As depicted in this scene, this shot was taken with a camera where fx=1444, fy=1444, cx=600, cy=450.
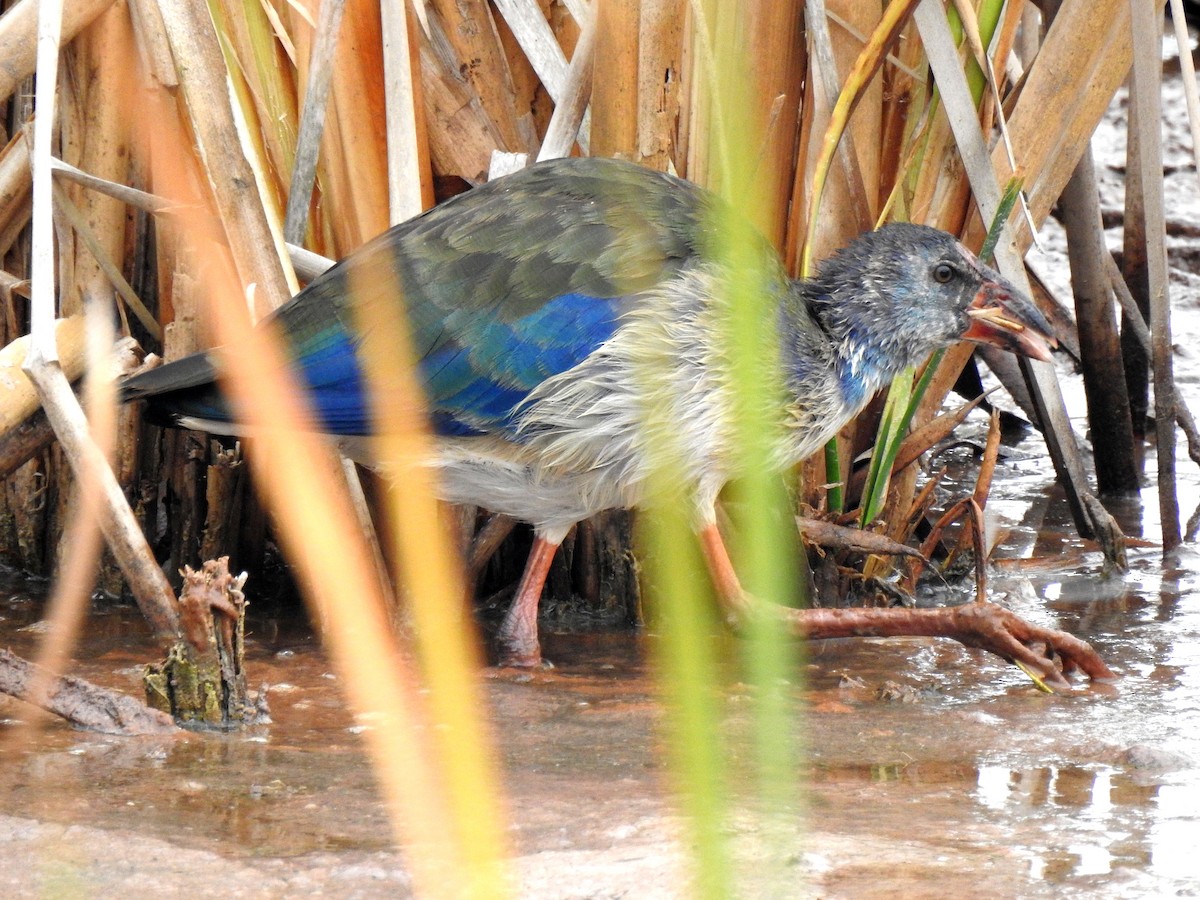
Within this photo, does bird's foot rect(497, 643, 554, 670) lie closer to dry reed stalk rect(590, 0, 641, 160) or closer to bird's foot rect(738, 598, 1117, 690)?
bird's foot rect(738, 598, 1117, 690)

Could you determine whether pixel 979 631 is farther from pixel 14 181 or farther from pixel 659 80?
pixel 14 181

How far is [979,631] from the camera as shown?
307 centimetres

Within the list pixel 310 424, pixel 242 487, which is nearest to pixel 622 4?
pixel 310 424

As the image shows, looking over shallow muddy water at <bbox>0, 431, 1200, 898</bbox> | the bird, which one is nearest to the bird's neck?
the bird

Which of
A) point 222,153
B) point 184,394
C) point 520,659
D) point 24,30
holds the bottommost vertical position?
point 520,659

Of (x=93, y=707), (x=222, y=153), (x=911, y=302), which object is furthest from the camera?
(x=911, y=302)

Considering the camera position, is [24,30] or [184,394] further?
[24,30]

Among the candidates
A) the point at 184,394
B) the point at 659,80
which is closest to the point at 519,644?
the point at 184,394

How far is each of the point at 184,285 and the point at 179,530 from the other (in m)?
0.62

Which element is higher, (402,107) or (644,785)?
(402,107)

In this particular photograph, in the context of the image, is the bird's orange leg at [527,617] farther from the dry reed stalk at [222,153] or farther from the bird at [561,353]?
the dry reed stalk at [222,153]

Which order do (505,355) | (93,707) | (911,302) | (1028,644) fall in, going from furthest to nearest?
(911,302) < (1028,644) < (505,355) < (93,707)

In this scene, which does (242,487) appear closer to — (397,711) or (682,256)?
(682,256)

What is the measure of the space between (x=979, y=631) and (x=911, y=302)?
798 mm
